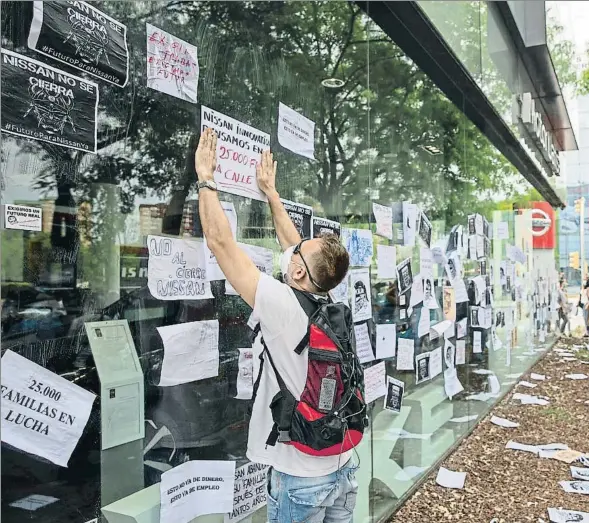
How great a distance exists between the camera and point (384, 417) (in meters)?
4.13

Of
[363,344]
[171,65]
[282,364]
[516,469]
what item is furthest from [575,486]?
[171,65]

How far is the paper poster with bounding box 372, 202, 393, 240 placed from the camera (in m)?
4.01

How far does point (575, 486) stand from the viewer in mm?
4613

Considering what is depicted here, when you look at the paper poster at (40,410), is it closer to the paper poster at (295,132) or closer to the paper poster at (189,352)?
the paper poster at (189,352)

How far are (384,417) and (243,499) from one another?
5.64 ft

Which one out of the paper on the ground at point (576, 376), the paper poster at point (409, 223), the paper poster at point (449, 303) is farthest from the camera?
the paper on the ground at point (576, 376)

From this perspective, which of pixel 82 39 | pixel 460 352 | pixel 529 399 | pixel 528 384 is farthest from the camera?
pixel 528 384

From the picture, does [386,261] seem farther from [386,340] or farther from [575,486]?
[575,486]

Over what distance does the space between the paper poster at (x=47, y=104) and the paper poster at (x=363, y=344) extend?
2.22 metres

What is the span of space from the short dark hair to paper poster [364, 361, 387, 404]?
1762mm

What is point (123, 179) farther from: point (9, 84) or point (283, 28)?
point (283, 28)

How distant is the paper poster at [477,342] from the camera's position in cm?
643

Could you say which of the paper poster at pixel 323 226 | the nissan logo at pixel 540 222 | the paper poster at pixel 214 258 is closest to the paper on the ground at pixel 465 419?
the paper poster at pixel 323 226

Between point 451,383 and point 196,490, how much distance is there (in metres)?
3.72
